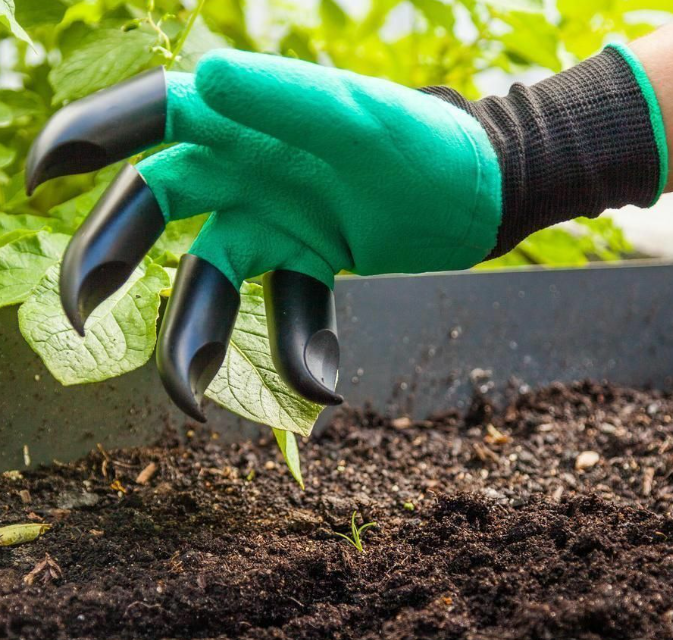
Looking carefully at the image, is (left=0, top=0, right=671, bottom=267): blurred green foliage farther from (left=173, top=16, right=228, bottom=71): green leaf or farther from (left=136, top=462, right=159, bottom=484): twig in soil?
(left=136, top=462, right=159, bottom=484): twig in soil

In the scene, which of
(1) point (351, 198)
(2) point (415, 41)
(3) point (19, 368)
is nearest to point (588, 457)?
(1) point (351, 198)

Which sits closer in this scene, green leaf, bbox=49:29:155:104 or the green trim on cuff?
the green trim on cuff

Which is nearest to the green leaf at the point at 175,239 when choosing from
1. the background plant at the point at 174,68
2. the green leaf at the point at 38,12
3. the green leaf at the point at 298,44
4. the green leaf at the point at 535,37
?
the background plant at the point at 174,68

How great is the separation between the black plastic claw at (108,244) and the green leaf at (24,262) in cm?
24

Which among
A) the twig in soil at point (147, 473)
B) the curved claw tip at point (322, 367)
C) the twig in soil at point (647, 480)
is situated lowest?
the twig in soil at point (647, 480)

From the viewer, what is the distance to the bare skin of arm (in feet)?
2.39

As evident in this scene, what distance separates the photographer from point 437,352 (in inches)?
52.2

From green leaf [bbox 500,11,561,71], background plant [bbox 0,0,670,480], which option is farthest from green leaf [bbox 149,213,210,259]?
green leaf [bbox 500,11,561,71]

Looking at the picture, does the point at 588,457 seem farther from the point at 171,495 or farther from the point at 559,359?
the point at 171,495

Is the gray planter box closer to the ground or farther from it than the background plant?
closer to the ground

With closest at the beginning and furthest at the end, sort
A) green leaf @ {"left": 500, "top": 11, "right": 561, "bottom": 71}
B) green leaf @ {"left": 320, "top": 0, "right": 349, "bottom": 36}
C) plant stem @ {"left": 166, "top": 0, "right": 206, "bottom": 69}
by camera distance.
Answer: plant stem @ {"left": 166, "top": 0, "right": 206, "bottom": 69}, green leaf @ {"left": 500, "top": 11, "right": 561, "bottom": 71}, green leaf @ {"left": 320, "top": 0, "right": 349, "bottom": 36}

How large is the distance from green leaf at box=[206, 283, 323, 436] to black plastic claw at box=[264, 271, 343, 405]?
0.13 meters

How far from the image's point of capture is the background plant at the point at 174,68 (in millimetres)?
757

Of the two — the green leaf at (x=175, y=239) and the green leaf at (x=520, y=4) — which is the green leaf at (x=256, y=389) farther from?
the green leaf at (x=520, y=4)
